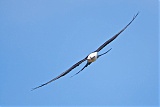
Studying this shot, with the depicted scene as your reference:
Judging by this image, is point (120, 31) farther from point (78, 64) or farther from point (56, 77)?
point (56, 77)

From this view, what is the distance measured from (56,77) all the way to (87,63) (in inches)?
34.7

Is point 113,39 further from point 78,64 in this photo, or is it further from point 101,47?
point 78,64

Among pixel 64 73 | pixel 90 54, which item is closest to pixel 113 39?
pixel 90 54

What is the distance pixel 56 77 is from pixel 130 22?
2341 millimetres

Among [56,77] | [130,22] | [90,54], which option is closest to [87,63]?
[90,54]

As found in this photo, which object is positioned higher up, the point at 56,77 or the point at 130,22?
the point at 130,22

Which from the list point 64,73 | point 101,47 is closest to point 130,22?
point 101,47

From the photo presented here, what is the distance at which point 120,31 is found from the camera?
7125 millimetres

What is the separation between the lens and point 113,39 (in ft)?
24.1

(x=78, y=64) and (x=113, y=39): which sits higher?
(x=113, y=39)

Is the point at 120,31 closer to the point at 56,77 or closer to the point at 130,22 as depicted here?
the point at 130,22

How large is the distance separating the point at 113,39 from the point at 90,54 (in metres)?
0.79

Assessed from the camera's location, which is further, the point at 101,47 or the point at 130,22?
the point at 101,47

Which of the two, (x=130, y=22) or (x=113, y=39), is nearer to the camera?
(x=130, y=22)
